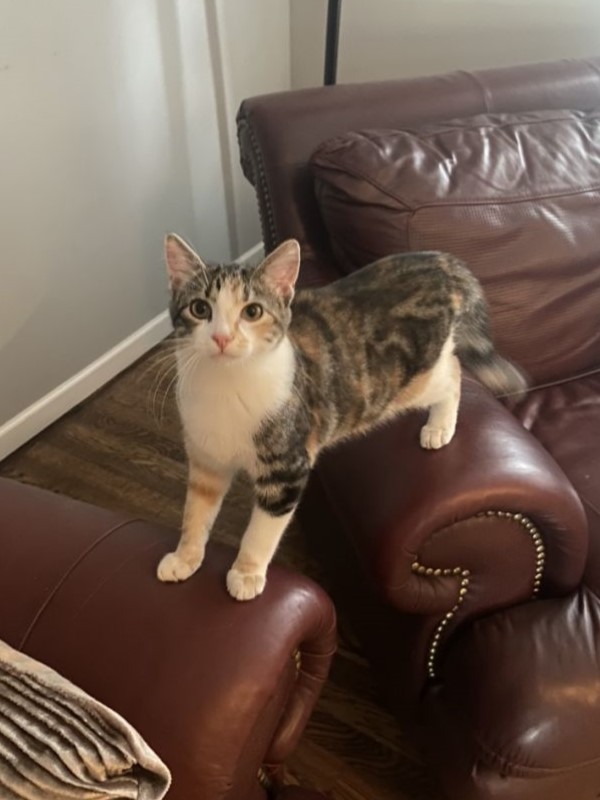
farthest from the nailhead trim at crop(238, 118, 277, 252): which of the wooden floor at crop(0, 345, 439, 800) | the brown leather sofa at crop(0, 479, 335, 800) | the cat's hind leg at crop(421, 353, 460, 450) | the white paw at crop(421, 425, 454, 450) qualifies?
the brown leather sofa at crop(0, 479, 335, 800)

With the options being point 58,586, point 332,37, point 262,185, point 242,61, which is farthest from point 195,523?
point 242,61

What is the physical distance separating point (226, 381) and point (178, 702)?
41 centimetres

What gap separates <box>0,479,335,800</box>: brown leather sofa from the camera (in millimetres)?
759

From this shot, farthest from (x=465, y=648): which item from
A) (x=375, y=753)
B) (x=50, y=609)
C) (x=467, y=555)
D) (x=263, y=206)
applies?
(x=263, y=206)

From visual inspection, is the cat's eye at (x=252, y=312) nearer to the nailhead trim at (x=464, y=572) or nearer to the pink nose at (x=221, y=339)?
the pink nose at (x=221, y=339)

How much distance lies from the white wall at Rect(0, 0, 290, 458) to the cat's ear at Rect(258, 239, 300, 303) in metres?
1.04

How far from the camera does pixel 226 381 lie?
100 centimetres

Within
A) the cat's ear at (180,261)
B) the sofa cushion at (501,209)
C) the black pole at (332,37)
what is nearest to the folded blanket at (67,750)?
the cat's ear at (180,261)

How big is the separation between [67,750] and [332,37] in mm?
1858

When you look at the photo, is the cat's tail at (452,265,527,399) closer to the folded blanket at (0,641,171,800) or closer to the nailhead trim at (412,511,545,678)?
the nailhead trim at (412,511,545,678)

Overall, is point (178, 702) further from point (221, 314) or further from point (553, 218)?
point (553, 218)

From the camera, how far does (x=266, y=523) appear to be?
1042 millimetres

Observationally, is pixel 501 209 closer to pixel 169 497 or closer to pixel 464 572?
pixel 464 572

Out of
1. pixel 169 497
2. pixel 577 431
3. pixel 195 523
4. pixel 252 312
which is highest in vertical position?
pixel 252 312
